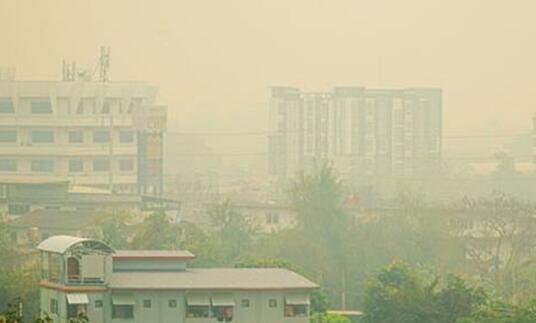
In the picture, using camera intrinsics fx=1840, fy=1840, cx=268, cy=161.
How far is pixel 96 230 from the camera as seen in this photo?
52.2ft

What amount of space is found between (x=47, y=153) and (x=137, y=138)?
1.24m

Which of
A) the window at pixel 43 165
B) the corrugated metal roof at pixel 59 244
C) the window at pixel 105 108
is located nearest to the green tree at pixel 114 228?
the corrugated metal roof at pixel 59 244

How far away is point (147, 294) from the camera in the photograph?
10828 mm

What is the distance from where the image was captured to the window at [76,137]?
23.7m

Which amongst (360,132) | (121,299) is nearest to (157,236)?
(121,299)

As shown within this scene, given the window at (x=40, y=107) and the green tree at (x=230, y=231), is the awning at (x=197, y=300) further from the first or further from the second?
the window at (x=40, y=107)

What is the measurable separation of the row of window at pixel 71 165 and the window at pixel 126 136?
264 mm

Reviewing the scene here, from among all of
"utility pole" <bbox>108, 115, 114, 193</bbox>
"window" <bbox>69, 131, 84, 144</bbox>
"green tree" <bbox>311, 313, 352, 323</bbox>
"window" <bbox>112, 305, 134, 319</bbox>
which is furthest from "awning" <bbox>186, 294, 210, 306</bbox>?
"window" <bbox>69, 131, 84, 144</bbox>

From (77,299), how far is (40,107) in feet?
43.7

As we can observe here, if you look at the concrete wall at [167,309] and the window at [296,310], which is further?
the window at [296,310]

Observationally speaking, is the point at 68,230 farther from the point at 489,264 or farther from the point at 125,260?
the point at 125,260

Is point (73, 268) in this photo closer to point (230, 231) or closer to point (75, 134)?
point (230, 231)

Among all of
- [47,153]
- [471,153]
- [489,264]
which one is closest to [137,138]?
[47,153]

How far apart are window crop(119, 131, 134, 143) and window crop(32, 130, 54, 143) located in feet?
2.91
